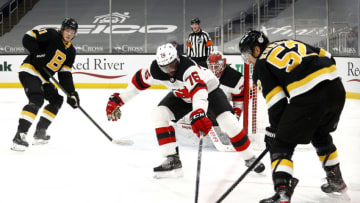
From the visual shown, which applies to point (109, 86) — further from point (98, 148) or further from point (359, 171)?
point (359, 171)

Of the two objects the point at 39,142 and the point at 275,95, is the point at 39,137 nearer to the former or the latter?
the point at 39,142

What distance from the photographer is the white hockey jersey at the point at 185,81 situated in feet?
9.00

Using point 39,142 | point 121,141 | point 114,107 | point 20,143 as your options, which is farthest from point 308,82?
point 39,142

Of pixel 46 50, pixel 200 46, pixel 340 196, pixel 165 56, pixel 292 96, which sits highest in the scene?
pixel 200 46

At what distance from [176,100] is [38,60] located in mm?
1441

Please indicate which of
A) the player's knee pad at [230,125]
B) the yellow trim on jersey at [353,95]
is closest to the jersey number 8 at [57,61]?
the player's knee pad at [230,125]

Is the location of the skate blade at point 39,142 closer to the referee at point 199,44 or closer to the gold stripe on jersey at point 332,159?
the gold stripe on jersey at point 332,159

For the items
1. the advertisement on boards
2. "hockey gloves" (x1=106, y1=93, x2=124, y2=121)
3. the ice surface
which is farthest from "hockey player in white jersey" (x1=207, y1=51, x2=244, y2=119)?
the advertisement on boards

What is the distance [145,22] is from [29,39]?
6.98m

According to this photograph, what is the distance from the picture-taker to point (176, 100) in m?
3.08

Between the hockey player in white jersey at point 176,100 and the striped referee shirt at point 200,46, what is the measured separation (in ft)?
13.4

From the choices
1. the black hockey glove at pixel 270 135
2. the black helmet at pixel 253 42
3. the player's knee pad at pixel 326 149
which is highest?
the black helmet at pixel 253 42

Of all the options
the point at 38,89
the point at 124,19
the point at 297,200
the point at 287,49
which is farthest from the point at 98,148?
the point at 124,19

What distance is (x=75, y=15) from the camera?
11492 millimetres
